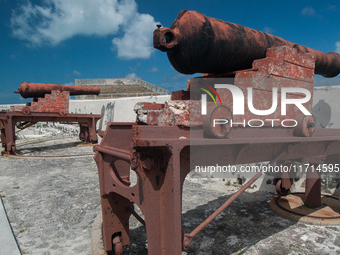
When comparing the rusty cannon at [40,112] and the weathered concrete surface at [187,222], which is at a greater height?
the rusty cannon at [40,112]

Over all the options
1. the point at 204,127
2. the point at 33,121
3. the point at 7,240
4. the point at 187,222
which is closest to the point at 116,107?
the point at 33,121

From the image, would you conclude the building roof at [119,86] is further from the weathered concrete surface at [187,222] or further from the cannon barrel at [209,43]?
the cannon barrel at [209,43]

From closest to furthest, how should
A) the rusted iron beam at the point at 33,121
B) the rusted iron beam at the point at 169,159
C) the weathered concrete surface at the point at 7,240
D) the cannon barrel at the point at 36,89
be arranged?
the rusted iron beam at the point at 169,159 < the weathered concrete surface at the point at 7,240 < the rusted iron beam at the point at 33,121 < the cannon barrel at the point at 36,89

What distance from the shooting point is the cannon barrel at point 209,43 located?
1.74 m

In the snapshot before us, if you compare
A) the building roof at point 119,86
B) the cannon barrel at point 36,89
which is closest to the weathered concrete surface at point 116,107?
the cannon barrel at point 36,89

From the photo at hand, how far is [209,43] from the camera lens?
1.82 meters

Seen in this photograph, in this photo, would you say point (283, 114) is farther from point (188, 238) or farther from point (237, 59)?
point (188, 238)

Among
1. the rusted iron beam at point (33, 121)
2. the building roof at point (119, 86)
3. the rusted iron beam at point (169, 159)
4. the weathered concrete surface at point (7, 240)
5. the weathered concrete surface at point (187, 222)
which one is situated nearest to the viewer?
the rusted iron beam at point (169, 159)

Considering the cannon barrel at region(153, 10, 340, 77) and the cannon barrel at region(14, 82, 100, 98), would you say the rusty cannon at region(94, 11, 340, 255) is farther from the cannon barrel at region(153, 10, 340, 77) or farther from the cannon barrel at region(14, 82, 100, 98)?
the cannon barrel at region(14, 82, 100, 98)

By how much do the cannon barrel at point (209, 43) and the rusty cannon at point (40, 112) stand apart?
7730 millimetres

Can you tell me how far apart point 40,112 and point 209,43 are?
8.32 meters

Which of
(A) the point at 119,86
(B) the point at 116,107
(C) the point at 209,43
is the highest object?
(A) the point at 119,86

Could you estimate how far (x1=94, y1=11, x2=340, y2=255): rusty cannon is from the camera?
1459 mm

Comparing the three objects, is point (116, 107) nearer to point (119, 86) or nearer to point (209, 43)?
point (209, 43)
